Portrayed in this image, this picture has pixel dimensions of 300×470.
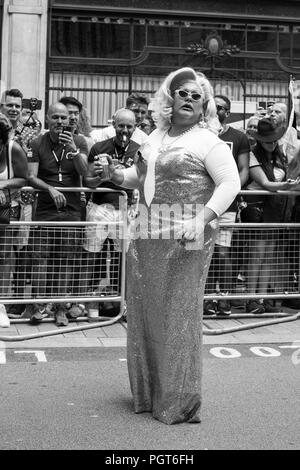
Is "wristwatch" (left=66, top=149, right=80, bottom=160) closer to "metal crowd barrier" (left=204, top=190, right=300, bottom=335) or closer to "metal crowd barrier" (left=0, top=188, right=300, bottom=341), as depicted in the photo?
"metal crowd barrier" (left=0, top=188, right=300, bottom=341)

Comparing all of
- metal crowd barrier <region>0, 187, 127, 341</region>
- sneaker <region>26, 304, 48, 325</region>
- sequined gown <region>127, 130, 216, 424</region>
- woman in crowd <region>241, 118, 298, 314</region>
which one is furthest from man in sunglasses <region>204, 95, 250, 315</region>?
sequined gown <region>127, 130, 216, 424</region>

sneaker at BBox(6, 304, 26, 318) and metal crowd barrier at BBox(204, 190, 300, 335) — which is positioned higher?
metal crowd barrier at BBox(204, 190, 300, 335)

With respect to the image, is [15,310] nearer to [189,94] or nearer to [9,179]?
[9,179]

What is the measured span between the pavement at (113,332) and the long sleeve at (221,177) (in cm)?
274

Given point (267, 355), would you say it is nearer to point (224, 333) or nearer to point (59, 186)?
point (224, 333)

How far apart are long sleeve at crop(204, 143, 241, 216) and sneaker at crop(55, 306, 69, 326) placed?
3.43 meters

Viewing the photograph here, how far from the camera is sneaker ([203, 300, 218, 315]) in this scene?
909cm

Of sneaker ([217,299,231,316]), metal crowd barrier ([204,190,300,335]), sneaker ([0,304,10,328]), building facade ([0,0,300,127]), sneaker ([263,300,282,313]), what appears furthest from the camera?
building facade ([0,0,300,127])

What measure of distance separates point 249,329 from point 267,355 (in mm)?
1160

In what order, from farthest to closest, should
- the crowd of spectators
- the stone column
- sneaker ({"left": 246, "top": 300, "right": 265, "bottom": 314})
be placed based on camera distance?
the stone column, sneaker ({"left": 246, "top": 300, "right": 265, "bottom": 314}), the crowd of spectators

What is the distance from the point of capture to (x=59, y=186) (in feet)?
28.6

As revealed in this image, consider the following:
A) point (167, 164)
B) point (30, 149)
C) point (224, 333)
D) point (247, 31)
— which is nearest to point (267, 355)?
point (224, 333)

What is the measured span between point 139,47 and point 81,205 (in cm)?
646

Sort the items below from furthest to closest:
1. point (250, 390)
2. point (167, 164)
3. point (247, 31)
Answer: point (247, 31) → point (250, 390) → point (167, 164)
